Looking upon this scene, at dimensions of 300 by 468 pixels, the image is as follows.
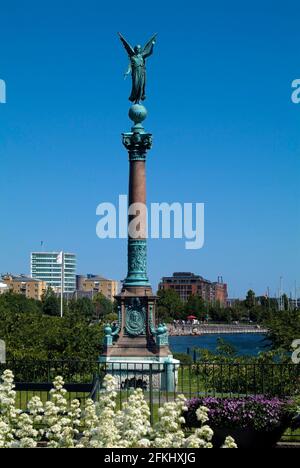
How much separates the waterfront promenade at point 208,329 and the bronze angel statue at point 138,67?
9858 cm

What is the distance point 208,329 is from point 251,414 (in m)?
Answer: 123

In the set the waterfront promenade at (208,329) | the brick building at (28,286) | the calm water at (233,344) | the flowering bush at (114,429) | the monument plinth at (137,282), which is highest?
the brick building at (28,286)

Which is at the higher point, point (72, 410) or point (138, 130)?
point (138, 130)

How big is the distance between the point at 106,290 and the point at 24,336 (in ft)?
543

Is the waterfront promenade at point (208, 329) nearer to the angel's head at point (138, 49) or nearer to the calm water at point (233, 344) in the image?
the calm water at point (233, 344)

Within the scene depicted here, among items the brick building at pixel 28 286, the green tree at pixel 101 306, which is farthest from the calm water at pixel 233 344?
the brick building at pixel 28 286

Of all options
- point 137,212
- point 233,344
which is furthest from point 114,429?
point 233,344

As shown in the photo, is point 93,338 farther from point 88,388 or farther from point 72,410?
point 72,410

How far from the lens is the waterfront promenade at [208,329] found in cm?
12531

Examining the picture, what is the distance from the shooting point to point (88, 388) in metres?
15.2

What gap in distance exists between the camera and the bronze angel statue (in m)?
25.6

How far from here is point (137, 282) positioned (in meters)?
24.5
